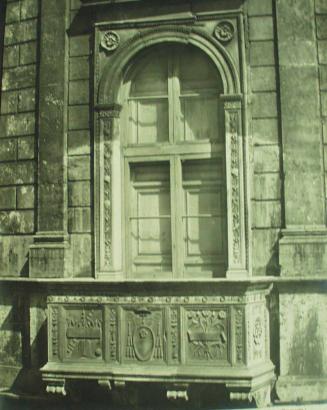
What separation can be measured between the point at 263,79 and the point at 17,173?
3430mm

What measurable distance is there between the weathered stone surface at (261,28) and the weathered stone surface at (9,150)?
341 cm

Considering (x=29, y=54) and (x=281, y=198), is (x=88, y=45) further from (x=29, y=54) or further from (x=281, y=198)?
(x=281, y=198)

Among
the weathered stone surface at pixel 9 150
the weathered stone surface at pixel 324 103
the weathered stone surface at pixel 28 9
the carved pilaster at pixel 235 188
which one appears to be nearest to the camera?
the carved pilaster at pixel 235 188

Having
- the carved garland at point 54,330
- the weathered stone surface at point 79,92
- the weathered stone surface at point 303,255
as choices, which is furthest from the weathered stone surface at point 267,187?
the carved garland at point 54,330

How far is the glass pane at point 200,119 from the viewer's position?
8336mm

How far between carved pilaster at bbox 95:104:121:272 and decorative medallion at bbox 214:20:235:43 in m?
1.52

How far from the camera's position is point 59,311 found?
7.85m

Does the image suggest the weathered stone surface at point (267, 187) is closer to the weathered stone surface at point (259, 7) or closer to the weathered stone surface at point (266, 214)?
the weathered stone surface at point (266, 214)

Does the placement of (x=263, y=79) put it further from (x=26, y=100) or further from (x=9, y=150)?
(x=9, y=150)

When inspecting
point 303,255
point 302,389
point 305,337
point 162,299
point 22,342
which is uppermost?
point 303,255

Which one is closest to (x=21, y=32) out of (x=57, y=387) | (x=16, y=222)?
(x=16, y=222)

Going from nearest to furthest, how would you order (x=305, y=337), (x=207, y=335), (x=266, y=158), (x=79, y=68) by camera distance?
(x=207, y=335) < (x=305, y=337) < (x=266, y=158) < (x=79, y=68)

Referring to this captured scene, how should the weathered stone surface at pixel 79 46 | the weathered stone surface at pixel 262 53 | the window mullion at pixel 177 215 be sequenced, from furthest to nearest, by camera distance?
the weathered stone surface at pixel 79 46
the window mullion at pixel 177 215
the weathered stone surface at pixel 262 53

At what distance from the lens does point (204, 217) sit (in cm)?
824
